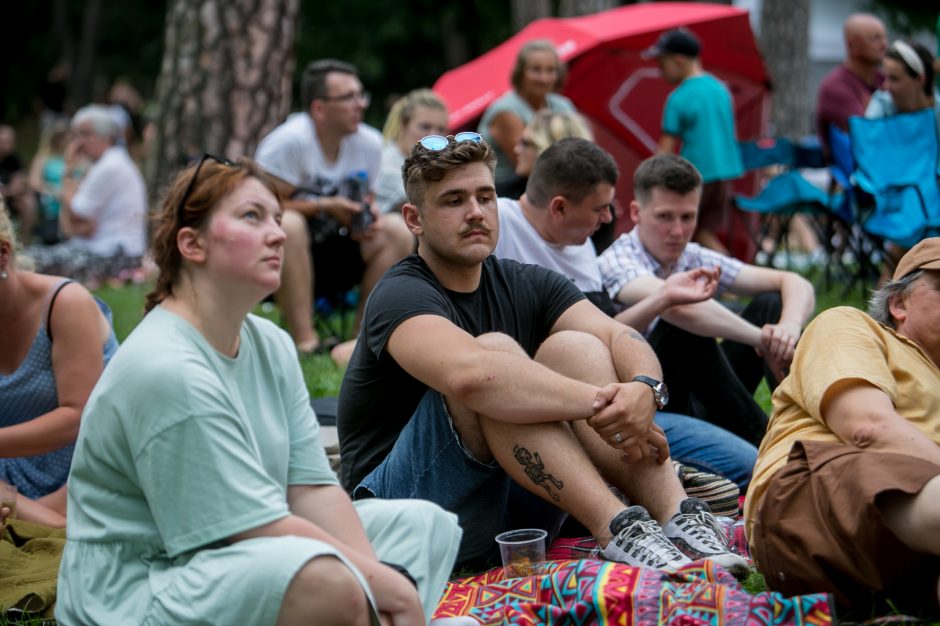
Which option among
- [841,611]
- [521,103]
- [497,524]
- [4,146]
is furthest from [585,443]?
[4,146]

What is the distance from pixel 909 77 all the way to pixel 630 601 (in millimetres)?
5893

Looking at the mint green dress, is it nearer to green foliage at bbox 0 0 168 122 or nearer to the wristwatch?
the wristwatch

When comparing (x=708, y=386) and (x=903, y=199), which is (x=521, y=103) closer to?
(x=903, y=199)

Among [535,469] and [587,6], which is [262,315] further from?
[587,6]

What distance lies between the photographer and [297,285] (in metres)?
6.82

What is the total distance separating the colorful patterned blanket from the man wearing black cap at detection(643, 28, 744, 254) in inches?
222

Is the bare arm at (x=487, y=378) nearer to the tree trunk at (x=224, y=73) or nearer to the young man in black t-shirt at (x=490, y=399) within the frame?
the young man in black t-shirt at (x=490, y=399)

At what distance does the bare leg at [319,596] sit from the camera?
2600 millimetres

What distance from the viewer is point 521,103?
7.91 meters

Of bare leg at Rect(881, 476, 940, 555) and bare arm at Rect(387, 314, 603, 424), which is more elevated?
bare arm at Rect(387, 314, 603, 424)

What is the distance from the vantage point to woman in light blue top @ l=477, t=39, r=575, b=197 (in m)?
7.45

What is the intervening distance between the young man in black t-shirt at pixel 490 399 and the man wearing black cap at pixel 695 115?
4.93m

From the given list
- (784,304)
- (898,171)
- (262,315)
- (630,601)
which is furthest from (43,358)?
(898,171)

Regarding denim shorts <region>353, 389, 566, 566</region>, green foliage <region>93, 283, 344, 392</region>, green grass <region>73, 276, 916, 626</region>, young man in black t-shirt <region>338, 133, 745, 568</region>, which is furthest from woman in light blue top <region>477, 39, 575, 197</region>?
denim shorts <region>353, 389, 566, 566</region>
